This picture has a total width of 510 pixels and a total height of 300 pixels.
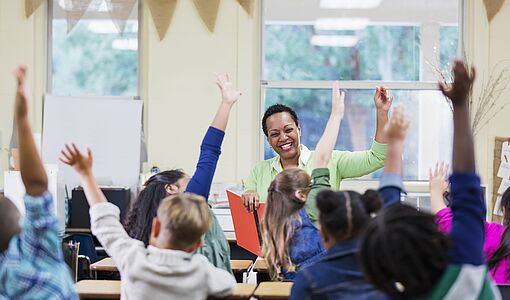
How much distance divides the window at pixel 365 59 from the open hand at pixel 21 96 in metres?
4.78

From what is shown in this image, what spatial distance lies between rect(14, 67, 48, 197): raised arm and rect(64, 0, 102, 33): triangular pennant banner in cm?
495

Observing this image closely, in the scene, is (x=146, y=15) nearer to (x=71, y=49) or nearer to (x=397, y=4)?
(x=71, y=49)

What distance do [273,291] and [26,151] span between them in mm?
1046

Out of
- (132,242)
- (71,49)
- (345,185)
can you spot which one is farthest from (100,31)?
(132,242)

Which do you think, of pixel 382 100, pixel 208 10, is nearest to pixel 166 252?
pixel 382 100

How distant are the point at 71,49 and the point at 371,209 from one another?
5174mm

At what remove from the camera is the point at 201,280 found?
221 cm

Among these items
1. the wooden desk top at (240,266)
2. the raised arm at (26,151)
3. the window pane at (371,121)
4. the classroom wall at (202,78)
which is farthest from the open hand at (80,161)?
the window pane at (371,121)

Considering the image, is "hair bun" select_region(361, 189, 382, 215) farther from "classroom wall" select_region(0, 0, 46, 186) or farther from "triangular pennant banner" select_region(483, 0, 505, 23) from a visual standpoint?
"classroom wall" select_region(0, 0, 46, 186)

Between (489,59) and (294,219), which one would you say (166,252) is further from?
(489,59)

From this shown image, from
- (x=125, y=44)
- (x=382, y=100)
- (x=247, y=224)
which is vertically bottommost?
(x=247, y=224)

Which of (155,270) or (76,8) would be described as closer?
(155,270)

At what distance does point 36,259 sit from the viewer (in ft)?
6.50

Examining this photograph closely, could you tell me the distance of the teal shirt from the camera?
3613 millimetres
